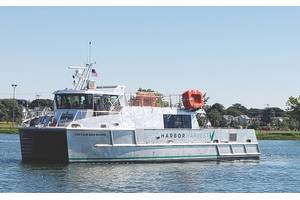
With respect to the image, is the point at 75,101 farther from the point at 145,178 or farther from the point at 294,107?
the point at 294,107

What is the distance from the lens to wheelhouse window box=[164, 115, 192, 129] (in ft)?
127

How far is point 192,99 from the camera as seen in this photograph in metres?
40.1

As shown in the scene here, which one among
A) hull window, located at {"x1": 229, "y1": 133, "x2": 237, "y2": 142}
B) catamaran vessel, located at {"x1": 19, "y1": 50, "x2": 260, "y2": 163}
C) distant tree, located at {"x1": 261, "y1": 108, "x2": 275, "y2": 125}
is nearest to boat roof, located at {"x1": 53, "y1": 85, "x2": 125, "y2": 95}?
catamaran vessel, located at {"x1": 19, "y1": 50, "x2": 260, "y2": 163}

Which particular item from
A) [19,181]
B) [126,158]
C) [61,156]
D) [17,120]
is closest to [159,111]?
[126,158]

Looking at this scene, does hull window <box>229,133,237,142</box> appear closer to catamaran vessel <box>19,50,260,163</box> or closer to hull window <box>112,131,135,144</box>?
catamaran vessel <box>19,50,260,163</box>

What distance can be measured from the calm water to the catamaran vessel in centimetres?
97

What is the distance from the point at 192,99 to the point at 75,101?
8.65m

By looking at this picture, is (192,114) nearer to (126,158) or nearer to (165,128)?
(165,128)

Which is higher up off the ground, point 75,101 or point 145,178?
point 75,101

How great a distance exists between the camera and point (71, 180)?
26875 millimetres

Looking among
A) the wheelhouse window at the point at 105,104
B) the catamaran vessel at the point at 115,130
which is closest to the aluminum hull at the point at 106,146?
the catamaran vessel at the point at 115,130

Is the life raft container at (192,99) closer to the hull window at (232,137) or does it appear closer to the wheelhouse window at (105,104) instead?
the hull window at (232,137)

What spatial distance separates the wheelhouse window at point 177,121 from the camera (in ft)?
127

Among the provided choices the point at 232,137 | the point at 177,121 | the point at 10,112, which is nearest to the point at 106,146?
the point at 177,121
